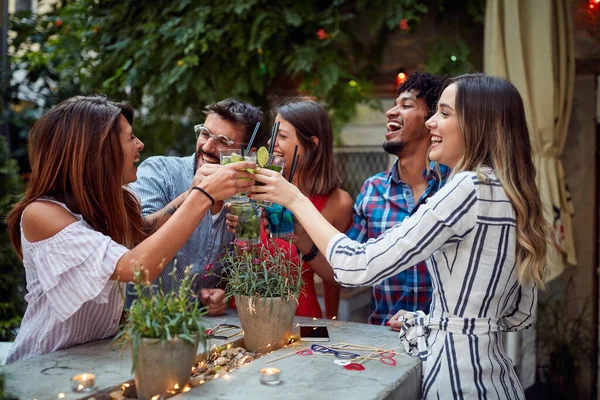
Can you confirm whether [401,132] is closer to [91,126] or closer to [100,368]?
[91,126]

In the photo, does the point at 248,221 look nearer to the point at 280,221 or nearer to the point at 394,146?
the point at 280,221

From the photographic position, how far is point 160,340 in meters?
1.66

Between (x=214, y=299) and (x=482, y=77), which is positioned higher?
(x=482, y=77)

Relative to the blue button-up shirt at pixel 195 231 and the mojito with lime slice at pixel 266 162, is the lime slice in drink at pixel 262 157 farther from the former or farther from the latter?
the blue button-up shirt at pixel 195 231

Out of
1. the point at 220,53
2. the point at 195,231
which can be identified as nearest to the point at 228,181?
the point at 195,231

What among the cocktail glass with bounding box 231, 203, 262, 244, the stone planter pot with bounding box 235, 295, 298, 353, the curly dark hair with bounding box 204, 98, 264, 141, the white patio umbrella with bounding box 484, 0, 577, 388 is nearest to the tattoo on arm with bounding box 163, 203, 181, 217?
the cocktail glass with bounding box 231, 203, 262, 244

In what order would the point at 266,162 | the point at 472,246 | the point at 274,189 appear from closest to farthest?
1. the point at 472,246
2. the point at 274,189
3. the point at 266,162

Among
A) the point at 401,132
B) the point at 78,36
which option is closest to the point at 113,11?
the point at 78,36

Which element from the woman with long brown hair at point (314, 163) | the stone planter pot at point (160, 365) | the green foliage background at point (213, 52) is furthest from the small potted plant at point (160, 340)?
the green foliage background at point (213, 52)

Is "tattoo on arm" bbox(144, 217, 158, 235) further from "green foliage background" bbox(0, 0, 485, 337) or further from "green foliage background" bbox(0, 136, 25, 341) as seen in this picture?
"green foliage background" bbox(0, 0, 485, 337)

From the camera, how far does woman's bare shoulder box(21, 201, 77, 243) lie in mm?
2119

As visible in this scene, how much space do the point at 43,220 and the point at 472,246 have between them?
1395 mm

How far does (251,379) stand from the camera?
187 centimetres

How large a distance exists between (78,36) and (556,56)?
4088 millimetres
